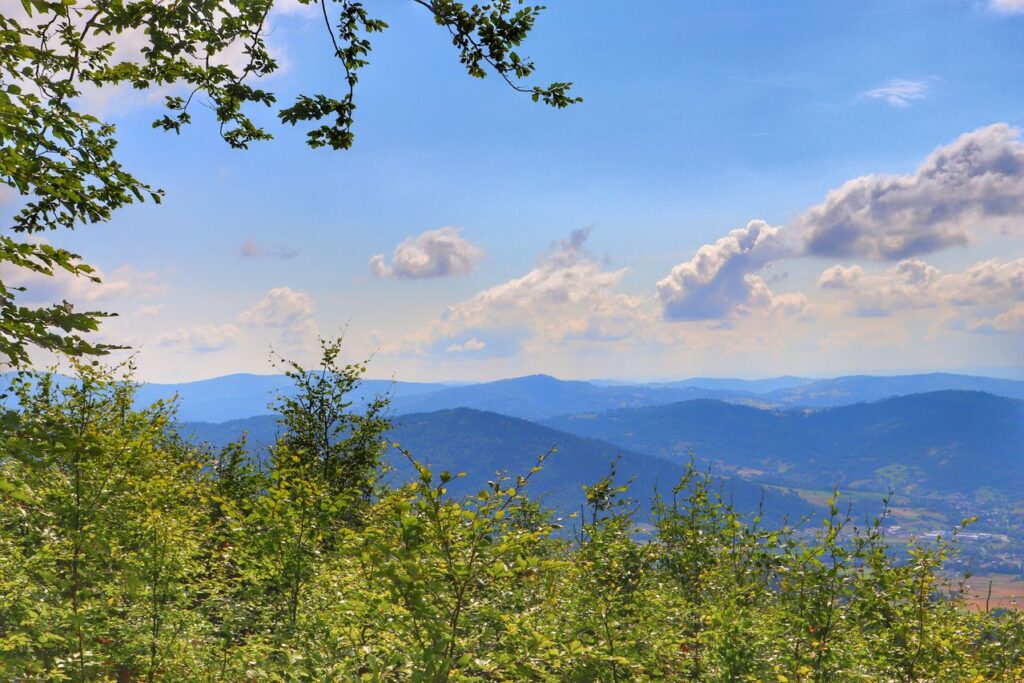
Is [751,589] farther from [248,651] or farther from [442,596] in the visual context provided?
[248,651]

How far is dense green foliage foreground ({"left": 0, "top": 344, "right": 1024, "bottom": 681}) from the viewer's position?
254 inches

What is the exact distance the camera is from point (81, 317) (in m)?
7.05

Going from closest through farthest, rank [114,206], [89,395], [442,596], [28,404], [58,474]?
1. [442,596]
2. [114,206]
3. [58,474]
4. [89,395]
5. [28,404]

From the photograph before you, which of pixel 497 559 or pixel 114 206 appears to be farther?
pixel 114 206

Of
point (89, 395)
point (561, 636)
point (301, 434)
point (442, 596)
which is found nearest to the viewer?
point (442, 596)

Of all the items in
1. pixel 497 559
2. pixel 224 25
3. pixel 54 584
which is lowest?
pixel 54 584

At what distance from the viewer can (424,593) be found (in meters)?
6.27

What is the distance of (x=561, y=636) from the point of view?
8.13 meters

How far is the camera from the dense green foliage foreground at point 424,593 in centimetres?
645

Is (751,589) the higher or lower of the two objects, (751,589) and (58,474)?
the lower

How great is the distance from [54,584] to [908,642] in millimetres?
13507

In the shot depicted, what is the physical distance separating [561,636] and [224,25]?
32.0ft

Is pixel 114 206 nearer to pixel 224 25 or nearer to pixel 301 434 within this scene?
pixel 224 25

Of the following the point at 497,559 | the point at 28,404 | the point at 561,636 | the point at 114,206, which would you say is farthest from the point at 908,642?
the point at 28,404
